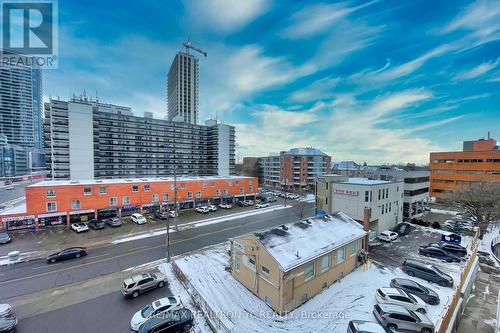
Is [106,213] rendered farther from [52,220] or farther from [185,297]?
[185,297]

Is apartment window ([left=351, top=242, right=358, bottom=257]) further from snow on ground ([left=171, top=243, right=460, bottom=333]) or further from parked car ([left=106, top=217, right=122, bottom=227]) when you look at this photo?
parked car ([left=106, top=217, right=122, bottom=227])

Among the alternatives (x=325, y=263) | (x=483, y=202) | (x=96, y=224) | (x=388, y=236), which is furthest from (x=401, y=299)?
(x=96, y=224)

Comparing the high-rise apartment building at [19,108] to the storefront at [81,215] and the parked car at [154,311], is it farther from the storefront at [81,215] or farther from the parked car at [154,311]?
the parked car at [154,311]

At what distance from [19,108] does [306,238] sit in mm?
184042

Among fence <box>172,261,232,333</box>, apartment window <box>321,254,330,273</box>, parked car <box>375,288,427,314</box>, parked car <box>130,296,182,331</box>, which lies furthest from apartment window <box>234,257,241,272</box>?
parked car <box>375,288,427,314</box>

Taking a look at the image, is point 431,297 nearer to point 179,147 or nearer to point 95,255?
point 95,255

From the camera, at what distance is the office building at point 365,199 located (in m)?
28.7

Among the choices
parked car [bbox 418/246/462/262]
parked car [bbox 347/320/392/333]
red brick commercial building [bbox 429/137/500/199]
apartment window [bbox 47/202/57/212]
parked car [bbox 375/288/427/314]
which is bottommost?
parked car [bbox 418/246/462/262]

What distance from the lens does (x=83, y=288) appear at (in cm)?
1630

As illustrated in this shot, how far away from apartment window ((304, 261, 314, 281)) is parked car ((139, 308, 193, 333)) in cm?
819

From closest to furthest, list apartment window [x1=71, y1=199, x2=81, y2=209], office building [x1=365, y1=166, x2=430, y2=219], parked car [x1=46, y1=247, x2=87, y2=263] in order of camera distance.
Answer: parked car [x1=46, y1=247, x2=87, y2=263] → apartment window [x1=71, y1=199, x2=81, y2=209] → office building [x1=365, y1=166, x2=430, y2=219]

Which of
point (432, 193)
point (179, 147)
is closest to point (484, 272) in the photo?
point (432, 193)

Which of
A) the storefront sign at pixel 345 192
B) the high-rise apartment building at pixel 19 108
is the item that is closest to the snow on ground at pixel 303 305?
the storefront sign at pixel 345 192

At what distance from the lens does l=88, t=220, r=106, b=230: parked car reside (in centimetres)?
3062
